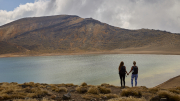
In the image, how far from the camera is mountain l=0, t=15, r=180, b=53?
71.1 m

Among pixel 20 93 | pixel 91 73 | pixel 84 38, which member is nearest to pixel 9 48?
pixel 84 38

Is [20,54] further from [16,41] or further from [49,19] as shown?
[49,19]

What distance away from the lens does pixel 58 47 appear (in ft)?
273

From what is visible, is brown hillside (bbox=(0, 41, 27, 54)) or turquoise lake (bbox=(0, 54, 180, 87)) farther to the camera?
brown hillside (bbox=(0, 41, 27, 54))

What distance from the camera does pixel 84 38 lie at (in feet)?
293

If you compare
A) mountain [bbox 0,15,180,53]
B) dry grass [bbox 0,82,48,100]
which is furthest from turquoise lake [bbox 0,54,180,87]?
mountain [bbox 0,15,180,53]

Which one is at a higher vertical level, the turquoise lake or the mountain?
the mountain

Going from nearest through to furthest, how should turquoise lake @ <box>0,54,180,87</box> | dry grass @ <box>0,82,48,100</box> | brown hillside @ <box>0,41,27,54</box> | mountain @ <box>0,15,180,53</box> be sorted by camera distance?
1. dry grass @ <box>0,82,48,100</box>
2. turquoise lake @ <box>0,54,180,87</box>
3. mountain @ <box>0,15,180,53</box>
4. brown hillside @ <box>0,41,27,54</box>

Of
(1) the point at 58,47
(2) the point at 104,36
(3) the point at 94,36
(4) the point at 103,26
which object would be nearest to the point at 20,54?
(1) the point at 58,47

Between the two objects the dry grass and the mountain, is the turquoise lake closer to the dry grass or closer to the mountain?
the dry grass

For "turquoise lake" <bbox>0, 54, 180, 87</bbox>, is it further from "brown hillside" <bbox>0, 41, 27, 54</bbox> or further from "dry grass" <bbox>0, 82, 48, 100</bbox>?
"brown hillside" <bbox>0, 41, 27, 54</bbox>

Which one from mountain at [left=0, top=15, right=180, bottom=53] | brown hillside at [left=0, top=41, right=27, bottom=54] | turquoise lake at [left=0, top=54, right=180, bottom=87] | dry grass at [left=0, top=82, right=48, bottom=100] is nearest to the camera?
dry grass at [left=0, top=82, right=48, bottom=100]

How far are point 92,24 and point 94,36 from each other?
1441cm

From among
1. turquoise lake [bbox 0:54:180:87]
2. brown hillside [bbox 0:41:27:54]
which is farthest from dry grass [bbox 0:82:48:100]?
brown hillside [bbox 0:41:27:54]
